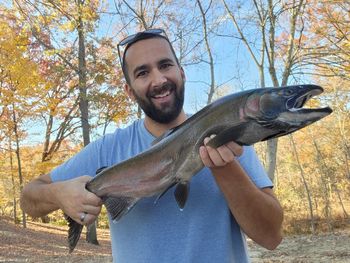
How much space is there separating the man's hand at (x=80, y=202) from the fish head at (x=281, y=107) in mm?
824

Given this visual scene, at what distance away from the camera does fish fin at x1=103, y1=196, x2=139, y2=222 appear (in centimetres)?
172

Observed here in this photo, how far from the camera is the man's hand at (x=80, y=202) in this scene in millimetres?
1723

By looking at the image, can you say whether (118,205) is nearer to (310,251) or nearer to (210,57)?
(310,251)

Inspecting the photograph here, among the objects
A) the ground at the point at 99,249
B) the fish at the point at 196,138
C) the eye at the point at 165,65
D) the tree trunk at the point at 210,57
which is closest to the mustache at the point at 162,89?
the eye at the point at 165,65

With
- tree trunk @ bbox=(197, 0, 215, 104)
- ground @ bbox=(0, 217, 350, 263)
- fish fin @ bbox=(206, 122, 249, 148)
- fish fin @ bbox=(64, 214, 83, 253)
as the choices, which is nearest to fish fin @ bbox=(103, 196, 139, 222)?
fish fin @ bbox=(64, 214, 83, 253)

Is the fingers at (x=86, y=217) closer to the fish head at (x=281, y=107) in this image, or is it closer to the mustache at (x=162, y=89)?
the mustache at (x=162, y=89)

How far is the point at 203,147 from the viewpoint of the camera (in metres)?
1.45

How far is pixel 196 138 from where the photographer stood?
1486 millimetres

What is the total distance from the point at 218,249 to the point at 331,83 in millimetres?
16427

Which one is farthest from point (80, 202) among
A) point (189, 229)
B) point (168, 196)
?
point (189, 229)

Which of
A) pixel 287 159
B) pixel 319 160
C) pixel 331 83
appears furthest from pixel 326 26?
pixel 287 159

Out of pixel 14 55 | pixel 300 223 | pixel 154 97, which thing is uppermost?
pixel 14 55

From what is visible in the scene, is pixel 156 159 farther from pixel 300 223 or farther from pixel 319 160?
pixel 319 160

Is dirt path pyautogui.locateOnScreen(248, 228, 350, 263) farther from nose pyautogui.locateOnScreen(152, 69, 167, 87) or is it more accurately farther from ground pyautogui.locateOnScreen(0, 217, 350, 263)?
nose pyautogui.locateOnScreen(152, 69, 167, 87)
